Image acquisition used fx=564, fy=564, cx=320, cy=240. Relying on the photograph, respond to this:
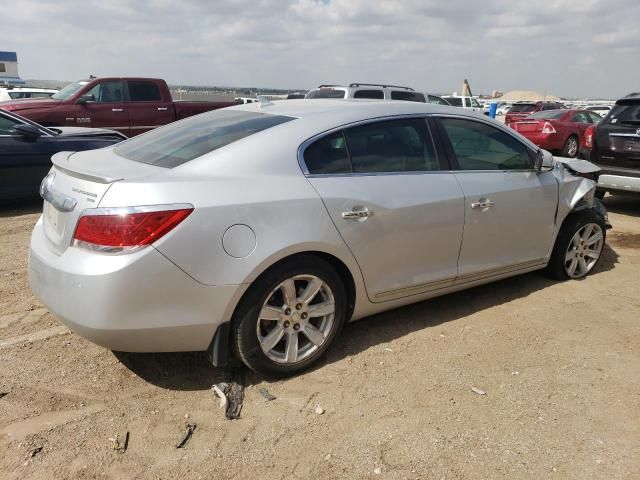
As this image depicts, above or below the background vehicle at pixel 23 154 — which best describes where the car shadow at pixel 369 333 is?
below

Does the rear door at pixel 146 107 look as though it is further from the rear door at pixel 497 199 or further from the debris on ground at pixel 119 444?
→ the debris on ground at pixel 119 444

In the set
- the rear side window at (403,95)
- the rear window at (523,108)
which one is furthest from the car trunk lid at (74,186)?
the rear window at (523,108)

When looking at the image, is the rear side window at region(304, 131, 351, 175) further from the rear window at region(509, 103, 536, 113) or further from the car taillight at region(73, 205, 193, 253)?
the rear window at region(509, 103, 536, 113)

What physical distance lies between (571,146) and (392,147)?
13.0 metres

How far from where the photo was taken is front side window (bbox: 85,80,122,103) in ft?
36.8

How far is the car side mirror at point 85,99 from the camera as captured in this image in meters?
11.0

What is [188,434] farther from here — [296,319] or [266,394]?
[296,319]

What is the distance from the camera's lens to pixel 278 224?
9.73 feet

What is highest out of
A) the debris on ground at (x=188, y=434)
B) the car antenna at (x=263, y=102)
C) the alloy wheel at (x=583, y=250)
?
the car antenna at (x=263, y=102)

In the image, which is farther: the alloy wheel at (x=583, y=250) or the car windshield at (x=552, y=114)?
the car windshield at (x=552, y=114)

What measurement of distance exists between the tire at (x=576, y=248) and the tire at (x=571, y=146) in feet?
35.4

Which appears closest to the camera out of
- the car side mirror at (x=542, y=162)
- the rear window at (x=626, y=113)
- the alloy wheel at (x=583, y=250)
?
the car side mirror at (x=542, y=162)

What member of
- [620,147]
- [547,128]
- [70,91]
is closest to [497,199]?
[620,147]

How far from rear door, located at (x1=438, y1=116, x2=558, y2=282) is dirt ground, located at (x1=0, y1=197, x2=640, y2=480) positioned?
0.47m
